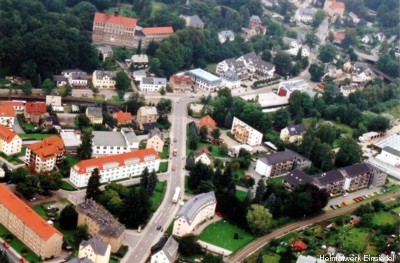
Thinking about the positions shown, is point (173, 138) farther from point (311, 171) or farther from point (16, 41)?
point (16, 41)

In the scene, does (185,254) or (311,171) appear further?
(311,171)

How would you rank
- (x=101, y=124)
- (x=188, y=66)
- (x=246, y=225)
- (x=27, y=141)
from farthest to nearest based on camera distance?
(x=188, y=66) → (x=101, y=124) → (x=27, y=141) → (x=246, y=225)

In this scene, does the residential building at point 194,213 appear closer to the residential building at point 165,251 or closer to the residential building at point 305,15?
the residential building at point 165,251

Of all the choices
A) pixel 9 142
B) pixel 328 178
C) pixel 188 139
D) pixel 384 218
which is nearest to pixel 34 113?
pixel 9 142

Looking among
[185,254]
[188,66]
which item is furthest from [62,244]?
[188,66]

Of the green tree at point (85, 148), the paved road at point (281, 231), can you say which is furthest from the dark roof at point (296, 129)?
the green tree at point (85, 148)

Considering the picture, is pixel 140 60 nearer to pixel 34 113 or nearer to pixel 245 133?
pixel 245 133
